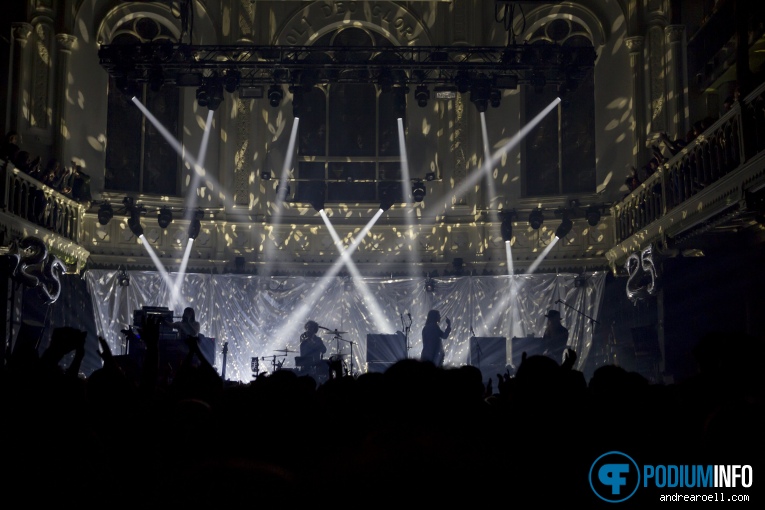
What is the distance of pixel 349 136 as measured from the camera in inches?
770

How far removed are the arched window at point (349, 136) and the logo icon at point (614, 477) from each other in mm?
16454

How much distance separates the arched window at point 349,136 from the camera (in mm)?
19344

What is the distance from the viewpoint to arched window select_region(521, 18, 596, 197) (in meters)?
18.8

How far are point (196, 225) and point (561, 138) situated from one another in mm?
8191

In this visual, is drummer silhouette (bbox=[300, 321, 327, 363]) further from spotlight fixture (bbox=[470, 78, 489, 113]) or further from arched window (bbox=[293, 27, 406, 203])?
spotlight fixture (bbox=[470, 78, 489, 113])

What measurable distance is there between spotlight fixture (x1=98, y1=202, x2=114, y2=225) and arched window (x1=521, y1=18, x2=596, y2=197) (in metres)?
8.82

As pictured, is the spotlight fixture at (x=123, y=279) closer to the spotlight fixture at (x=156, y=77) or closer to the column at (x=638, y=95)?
the spotlight fixture at (x=156, y=77)

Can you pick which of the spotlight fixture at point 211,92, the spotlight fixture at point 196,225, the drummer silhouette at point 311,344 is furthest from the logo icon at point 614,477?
the spotlight fixture at point 196,225

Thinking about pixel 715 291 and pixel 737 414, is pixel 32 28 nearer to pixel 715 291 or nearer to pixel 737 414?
pixel 715 291

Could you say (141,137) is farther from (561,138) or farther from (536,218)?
(561,138)

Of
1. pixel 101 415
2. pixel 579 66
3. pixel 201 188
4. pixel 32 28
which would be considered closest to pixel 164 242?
pixel 201 188

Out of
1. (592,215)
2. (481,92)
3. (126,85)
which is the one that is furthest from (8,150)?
(592,215)

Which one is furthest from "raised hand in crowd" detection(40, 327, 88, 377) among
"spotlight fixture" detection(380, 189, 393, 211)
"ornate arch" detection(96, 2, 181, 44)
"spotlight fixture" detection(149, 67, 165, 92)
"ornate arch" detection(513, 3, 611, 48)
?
"ornate arch" detection(96, 2, 181, 44)

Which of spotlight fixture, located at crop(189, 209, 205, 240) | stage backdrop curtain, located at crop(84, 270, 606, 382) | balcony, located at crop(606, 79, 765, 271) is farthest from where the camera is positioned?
spotlight fixture, located at crop(189, 209, 205, 240)
